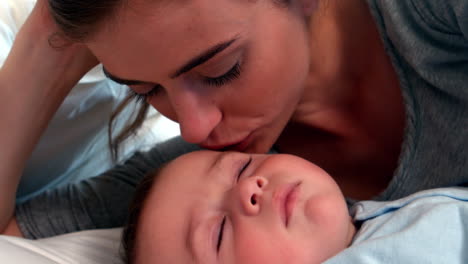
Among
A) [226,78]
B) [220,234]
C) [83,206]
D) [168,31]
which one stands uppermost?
[168,31]

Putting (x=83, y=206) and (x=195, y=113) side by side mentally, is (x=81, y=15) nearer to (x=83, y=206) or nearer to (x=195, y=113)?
(x=195, y=113)

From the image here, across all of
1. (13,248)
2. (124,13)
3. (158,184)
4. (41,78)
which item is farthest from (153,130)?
(124,13)

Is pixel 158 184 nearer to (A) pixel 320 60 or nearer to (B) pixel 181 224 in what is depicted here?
(B) pixel 181 224

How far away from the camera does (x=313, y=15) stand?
1.11 m

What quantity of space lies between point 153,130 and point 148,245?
87 centimetres

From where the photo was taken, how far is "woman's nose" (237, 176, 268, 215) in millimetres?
918

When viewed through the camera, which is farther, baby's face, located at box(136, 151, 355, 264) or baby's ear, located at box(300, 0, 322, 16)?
baby's ear, located at box(300, 0, 322, 16)

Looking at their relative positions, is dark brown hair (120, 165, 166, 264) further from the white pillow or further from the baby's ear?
the baby's ear

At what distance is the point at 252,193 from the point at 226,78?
0.23m

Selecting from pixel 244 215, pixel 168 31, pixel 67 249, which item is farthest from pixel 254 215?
pixel 67 249

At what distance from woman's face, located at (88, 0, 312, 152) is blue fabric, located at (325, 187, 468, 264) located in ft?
1.01

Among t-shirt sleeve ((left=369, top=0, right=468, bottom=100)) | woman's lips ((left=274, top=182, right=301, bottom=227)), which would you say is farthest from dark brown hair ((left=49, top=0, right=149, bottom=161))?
t-shirt sleeve ((left=369, top=0, right=468, bottom=100))

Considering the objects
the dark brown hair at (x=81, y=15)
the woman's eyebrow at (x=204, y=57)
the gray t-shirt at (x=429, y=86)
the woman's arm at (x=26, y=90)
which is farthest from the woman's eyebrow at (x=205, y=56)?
the woman's arm at (x=26, y=90)

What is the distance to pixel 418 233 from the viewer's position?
2.83ft
